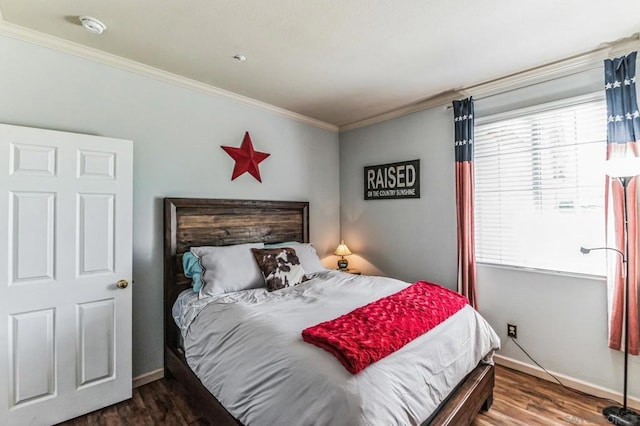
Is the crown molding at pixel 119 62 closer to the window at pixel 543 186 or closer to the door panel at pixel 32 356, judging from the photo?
the door panel at pixel 32 356

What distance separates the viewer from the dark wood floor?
1.98 m

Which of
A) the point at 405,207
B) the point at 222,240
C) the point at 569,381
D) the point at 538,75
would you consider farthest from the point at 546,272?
the point at 222,240

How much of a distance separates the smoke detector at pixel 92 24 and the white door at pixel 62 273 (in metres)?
0.70

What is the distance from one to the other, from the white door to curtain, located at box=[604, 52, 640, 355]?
11.7 ft

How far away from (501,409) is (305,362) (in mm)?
1710

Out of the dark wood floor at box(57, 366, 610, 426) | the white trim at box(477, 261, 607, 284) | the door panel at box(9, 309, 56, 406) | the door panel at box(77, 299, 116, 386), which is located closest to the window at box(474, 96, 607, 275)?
the white trim at box(477, 261, 607, 284)

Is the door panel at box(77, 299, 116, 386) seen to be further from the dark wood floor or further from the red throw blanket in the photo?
the red throw blanket

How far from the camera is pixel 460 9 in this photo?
1.79m

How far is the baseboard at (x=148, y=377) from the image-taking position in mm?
2408

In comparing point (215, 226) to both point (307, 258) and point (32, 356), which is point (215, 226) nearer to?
point (307, 258)

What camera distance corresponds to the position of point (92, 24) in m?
1.89

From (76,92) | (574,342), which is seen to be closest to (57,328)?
(76,92)

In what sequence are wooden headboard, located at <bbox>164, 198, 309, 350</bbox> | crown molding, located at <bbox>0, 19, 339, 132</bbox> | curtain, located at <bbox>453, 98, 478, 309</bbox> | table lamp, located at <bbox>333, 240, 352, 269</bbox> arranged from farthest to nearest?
table lamp, located at <bbox>333, 240, 352, 269</bbox>, curtain, located at <bbox>453, 98, 478, 309</bbox>, wooden headboard, located at <bbox>164, 198, 309, 350</bbox>, crown molding, located at <bbox>0, 19, 339, 132</bbox>

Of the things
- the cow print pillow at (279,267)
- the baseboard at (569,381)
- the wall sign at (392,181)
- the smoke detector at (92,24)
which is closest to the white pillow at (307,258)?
the cow print pillow at (279,267)
